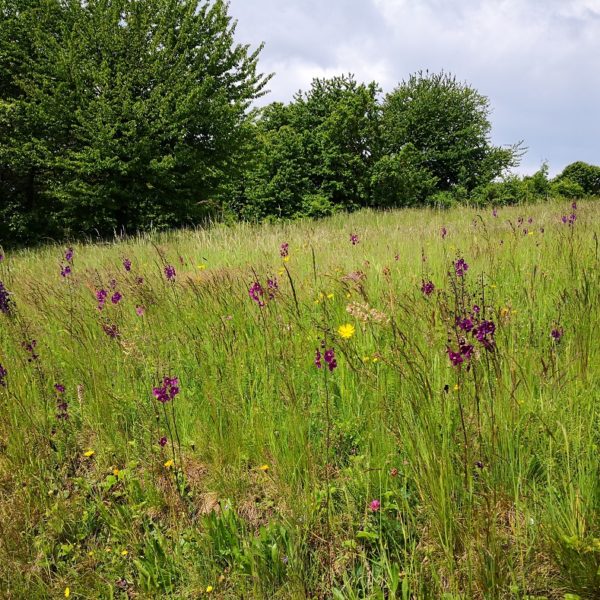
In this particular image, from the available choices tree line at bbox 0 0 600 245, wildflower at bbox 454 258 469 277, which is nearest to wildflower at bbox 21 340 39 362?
wildflower at bbox 454 258 469 277

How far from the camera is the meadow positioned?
1.40 m

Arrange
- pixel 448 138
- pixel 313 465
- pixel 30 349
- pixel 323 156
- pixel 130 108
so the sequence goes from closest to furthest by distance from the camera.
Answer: pixel 313 465, pixel 30 349, pixel 130 108, pixel 323 156, pixel 448 138

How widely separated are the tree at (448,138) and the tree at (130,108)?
737 inches

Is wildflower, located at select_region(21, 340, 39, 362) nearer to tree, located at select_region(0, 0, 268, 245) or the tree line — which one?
the tree line

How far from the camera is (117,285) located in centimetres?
454

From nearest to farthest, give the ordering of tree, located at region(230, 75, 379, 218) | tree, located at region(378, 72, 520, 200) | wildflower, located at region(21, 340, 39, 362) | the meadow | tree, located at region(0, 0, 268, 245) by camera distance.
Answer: the meadow → wildflower, located at region(21, 340, 39, 362) → tree, located at region(0, 0, 268, 245) → tree, located at region(230, 75, 379, 218) → tree, located at region(378, 72, 520, 200)

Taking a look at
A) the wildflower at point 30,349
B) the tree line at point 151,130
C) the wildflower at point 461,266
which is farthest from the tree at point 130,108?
the wildflower at point 461,266

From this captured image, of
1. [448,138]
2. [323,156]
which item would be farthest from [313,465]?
[448,138]

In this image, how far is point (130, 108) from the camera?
1184 cm

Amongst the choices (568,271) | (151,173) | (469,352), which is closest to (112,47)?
(151,173)

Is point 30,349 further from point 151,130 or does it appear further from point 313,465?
point 151,130

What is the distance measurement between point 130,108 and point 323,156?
29.1 feet

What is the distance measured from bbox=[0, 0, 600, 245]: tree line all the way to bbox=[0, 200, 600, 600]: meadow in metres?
6.38

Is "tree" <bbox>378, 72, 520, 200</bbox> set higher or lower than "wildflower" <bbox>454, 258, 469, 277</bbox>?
higher
